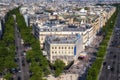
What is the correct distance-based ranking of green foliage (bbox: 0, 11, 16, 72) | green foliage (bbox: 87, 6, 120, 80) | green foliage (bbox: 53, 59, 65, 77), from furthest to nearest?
green foliage (bbox: 0, 11, 16, 72) → green foliage (bbox: 53, 59, 65, 77) → green foliage (bbox: 87, 6, 120, 80)

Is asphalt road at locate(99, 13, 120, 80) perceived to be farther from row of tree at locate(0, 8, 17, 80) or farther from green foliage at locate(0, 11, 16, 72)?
green foliage at locate(0, 11, 16, 72)

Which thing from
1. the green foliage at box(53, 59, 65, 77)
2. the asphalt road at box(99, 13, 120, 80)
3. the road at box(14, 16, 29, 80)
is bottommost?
the asphalt road at box(99, 13, 120, 80)

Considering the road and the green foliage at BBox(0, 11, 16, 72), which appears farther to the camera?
the green foliage at BBox(0, 11, 16, 72)

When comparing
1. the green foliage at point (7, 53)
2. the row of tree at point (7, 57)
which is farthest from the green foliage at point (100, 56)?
the green foliage at point (7, 53)

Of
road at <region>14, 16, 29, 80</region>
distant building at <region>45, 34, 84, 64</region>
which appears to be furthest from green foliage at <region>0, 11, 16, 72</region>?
distant building at <region>45, 34, 84, 64</region>

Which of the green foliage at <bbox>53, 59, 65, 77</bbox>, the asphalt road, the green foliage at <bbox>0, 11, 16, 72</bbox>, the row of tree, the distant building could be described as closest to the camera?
the green foliage at <bbox>53, 59, 65, 77</bbox>

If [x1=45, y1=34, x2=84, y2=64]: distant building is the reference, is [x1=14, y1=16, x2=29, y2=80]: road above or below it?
below

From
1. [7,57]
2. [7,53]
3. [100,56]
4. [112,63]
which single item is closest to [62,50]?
[100,56]

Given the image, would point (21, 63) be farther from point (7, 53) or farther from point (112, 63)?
point (112, 63)
